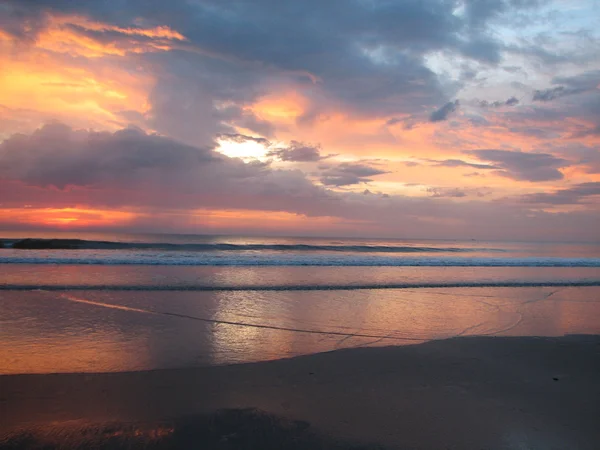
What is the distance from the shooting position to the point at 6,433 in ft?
11.5

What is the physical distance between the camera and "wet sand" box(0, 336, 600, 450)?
141 inches

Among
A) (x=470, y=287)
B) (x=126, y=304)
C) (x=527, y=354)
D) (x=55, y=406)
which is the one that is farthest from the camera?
(x=470, y=287)

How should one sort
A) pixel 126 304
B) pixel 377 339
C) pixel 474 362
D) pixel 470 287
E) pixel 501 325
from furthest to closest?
pixel 470 287 < pixel 126 304 < pixel 501 325 < pixel 377 339 < pixel 474 362

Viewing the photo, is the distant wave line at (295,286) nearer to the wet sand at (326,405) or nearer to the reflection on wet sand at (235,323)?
the reflection on wet sand at (235,323)

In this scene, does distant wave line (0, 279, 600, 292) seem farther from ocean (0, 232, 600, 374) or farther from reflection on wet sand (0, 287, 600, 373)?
reflection on wet sand (0, 287, 600, 373)

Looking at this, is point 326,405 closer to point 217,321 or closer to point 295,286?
point 217,321

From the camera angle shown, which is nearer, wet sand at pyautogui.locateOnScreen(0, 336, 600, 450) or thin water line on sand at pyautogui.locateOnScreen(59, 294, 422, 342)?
wet sand at pyautogui.locateOnScreen(0, 336, 600, 450)

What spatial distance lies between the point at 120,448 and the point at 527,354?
6.38 meters

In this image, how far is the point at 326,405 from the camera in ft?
14.0

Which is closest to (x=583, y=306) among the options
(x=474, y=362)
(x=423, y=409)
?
(x=474, y=362)

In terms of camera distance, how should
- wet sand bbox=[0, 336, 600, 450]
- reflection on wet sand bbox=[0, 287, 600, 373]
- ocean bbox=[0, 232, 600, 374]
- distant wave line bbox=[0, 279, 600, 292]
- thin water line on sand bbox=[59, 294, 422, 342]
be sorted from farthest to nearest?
1. distant wave line bbox=[0, 279, 600, 292]
2. thin water line on sand bbox=[59, 294, 422, 342]
3. ocean bbox=[0, 232, 600, 374]
4. reflection on wet sand bbox=[0, 287, 600, 373]
5. wet sand bbox=[0, 336, 600, 450]

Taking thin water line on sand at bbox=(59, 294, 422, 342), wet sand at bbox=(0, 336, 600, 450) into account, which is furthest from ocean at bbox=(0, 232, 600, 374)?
wet sand at bbox=(0, 336, 600, 450)

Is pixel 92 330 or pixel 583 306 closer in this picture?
pixel 92 330

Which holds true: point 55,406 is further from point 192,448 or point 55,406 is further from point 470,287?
point 470,287
